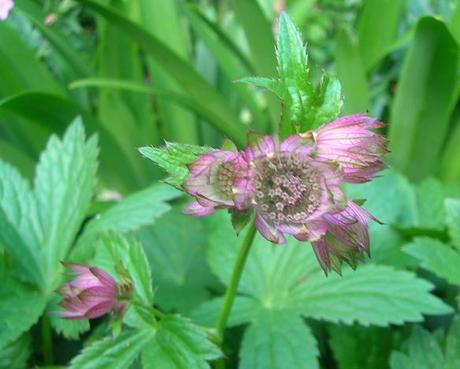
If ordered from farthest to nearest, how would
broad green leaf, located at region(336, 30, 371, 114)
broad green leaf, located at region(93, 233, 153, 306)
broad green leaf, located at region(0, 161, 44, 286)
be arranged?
1. broad green leaf, located at region(336, 30, 371, 114)
2. broad green leaf, located at region(0, 161, 44, 286)
3. broad green leaf, located at region(93, 233, 153, 306)

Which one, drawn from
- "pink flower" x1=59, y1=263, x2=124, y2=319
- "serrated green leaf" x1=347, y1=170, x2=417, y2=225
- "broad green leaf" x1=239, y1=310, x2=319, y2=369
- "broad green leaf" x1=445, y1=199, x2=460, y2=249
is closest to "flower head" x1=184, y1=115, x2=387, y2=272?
"pink flower" x1=59, y1=263, x2=124, y2=319

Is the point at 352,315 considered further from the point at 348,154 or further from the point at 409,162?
the point at 409,162

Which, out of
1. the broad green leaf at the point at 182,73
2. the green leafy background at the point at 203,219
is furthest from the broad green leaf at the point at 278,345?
the broad green leaf at the point at 182,73

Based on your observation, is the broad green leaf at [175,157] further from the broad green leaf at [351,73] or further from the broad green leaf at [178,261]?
the broad green leaf at [351,73]

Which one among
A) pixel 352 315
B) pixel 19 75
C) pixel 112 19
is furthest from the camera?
pixel 19 75

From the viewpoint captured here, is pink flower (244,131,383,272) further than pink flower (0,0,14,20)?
No

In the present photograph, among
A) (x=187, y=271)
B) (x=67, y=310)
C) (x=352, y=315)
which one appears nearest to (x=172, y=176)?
(x=67, y=310)

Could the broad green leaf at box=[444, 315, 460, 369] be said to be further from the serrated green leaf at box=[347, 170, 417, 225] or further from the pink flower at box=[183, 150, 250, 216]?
the pink flower at box=[183, 150, 250, 216]
